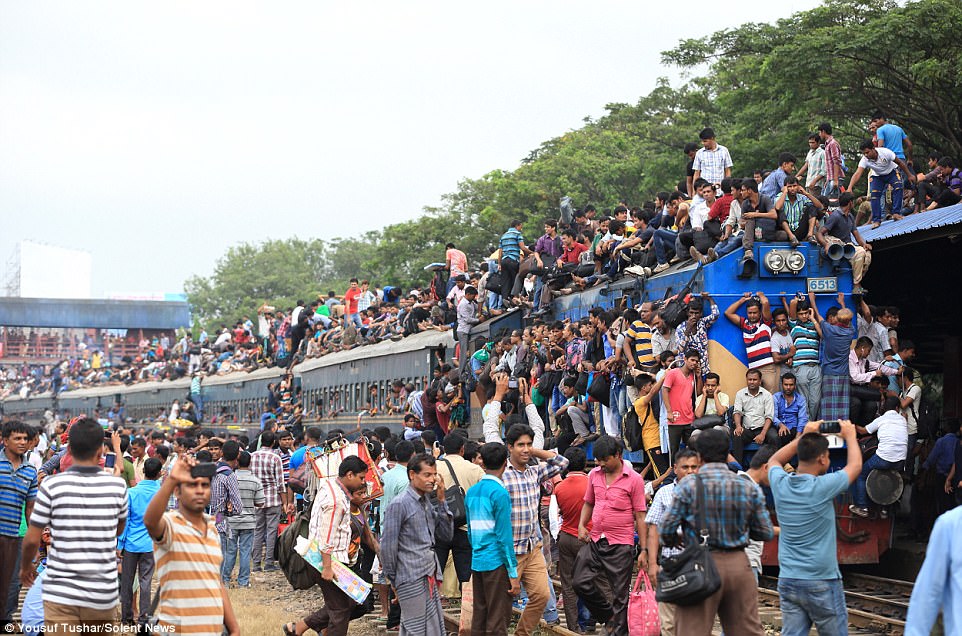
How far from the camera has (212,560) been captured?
649cm

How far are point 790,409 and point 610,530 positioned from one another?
3527 millimetres

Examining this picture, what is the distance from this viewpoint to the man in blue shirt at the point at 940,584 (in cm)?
480

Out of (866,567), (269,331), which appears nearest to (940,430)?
(866,567)

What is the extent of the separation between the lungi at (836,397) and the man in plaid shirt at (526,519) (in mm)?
4114

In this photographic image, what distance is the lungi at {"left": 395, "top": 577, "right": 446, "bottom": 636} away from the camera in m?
7.95

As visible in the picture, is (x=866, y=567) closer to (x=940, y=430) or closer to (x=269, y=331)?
(x=940, y=430)

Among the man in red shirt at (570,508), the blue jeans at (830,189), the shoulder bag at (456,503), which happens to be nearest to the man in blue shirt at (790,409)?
the man in red shirt at (570,508)

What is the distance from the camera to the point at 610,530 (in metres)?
8.88

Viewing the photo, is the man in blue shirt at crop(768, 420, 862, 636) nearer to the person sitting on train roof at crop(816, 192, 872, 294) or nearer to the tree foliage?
the person sitting on train roof at crop(816, 192, 872, 294)

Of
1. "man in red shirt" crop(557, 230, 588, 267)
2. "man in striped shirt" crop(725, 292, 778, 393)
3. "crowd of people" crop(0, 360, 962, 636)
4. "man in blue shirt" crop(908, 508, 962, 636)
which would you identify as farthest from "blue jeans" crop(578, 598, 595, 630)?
"man in red shirt" crop(557, 230, 588, 267)

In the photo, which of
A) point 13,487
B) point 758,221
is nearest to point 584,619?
point 758,221

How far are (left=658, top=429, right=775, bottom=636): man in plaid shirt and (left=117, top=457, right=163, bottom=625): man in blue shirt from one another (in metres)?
5.08

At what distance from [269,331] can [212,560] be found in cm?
2872

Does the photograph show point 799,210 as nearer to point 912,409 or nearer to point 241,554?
point 912,409
